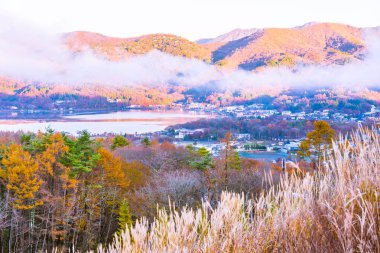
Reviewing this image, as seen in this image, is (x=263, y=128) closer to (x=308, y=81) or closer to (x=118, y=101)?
(x=118, y=101)

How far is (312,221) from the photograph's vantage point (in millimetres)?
1746

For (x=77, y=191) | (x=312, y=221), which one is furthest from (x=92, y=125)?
(x=312, y=221)

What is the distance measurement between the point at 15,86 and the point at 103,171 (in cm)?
15481

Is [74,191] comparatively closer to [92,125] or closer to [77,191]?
[77,191]

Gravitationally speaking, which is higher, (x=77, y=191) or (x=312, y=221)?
(x=312, y=221)

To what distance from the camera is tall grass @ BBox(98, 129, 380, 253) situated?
155cm

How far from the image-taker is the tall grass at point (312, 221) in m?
1.55

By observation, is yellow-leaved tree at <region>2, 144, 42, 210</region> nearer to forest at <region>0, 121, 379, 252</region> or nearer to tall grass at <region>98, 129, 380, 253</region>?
forest at <region>0, 121, 379, 252</region>

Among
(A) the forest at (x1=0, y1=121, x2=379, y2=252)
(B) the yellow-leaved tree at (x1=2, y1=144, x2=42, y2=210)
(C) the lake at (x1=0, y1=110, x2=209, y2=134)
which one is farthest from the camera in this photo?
(C) the lake at (x1=0, y1=110, x2=209, y2=134)

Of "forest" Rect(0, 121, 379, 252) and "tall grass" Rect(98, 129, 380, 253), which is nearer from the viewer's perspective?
"tall grass" Rect(98, 129, 380, 253)

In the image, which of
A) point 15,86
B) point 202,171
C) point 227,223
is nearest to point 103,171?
point 202,171

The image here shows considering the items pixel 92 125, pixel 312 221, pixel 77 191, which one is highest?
pixel 312 221

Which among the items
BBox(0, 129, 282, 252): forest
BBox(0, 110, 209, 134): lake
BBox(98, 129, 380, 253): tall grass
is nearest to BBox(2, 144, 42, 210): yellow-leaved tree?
BBox(0, 129, 282, 252): forest

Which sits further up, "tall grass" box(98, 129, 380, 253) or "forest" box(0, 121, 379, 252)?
"tall grass" box(98, 129, 380, 253)
